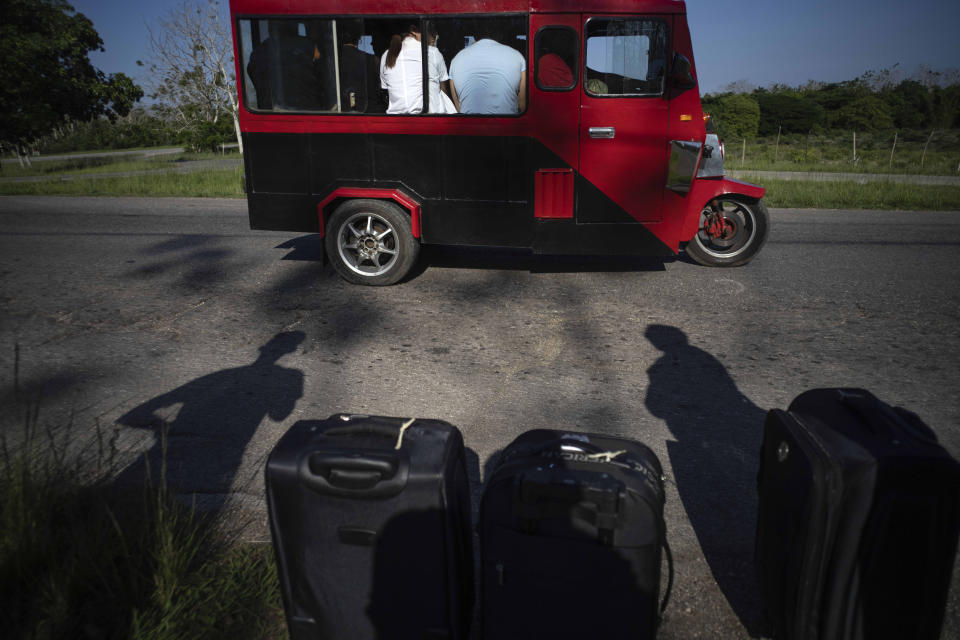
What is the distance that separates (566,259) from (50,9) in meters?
28.9

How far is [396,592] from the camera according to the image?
188cm

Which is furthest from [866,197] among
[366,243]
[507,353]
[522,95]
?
[507,353]

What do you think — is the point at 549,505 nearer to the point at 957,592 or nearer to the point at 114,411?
the point at 957,592

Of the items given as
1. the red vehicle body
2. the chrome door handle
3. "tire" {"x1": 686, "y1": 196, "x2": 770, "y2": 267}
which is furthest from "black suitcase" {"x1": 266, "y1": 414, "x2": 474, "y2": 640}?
"tire" {"x1": 686, "y1": 196, "x2": 770, "y2": 267}

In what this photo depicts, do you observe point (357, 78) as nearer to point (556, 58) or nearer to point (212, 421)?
point (556, 58)

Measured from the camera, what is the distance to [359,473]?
5.88 ft

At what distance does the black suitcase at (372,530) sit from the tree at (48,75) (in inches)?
1032

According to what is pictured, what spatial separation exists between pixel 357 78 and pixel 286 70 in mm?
667

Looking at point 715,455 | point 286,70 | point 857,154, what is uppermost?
point 286,70

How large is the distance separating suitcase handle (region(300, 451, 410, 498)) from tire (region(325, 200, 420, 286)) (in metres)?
4.44

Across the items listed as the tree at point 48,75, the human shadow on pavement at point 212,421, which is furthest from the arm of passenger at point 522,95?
the tree at point 48,75

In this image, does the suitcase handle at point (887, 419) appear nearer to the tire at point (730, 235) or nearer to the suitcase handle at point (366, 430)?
the suitcase handle at point (366, 430)

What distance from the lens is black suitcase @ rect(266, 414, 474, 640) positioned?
5.89 feet

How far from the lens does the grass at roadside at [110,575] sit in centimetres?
194
